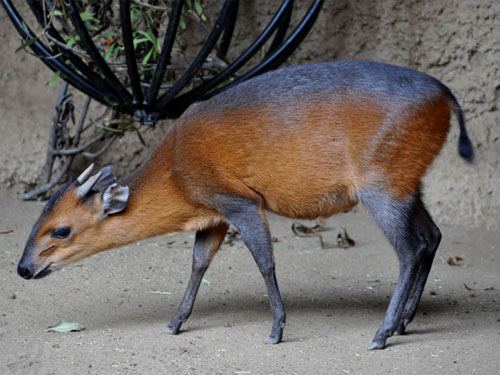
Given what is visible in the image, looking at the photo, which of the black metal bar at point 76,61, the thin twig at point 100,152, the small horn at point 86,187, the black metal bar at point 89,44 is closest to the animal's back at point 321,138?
the small horn at point 86,187

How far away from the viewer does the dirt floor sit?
3764 mm

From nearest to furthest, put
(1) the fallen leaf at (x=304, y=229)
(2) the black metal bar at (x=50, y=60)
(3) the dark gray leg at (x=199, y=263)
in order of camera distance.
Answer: (3) the dark gray leg at (x=199, y=263)
(2) the black metal bar at (x=50, y=60)
(1) the fallen leaf at (x=304, y=229)

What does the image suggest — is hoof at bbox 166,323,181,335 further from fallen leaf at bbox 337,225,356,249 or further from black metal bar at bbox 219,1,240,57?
black metal bar at bbox 219,1,240,57

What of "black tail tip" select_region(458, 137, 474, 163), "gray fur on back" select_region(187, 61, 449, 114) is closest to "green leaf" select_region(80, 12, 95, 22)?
"gray fur on back" select_region(187, 61, 449, 114)

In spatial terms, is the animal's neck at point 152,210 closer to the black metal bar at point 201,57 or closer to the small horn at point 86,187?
the small horn at point 86,187

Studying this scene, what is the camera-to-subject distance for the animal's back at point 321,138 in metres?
4.07

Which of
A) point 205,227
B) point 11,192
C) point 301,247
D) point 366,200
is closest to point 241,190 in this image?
point 205,227

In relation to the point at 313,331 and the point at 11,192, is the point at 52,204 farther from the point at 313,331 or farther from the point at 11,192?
the point at 11,192

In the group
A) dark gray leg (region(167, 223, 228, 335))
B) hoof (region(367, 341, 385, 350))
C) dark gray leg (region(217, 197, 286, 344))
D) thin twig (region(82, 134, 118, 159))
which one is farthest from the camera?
thin twig (region(82, 134, 118, 159))

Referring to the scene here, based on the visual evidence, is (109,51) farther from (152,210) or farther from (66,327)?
(66,327)

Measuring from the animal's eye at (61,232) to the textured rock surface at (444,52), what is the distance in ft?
10.1

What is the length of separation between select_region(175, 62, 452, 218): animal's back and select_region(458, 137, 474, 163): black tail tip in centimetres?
22

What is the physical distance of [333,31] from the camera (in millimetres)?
6801

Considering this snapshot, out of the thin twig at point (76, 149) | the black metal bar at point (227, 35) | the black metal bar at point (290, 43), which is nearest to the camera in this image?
the black metal bar at point (290, 43)
